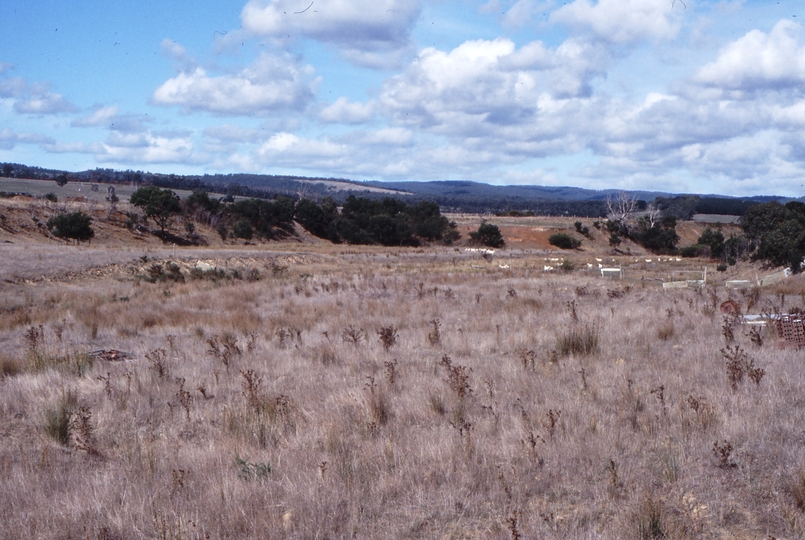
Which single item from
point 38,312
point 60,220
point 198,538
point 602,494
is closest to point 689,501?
point 602,494

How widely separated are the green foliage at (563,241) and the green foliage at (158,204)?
146ft

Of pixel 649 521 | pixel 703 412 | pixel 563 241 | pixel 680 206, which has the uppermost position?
pixel 680 206

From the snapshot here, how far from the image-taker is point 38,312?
17.1 metres

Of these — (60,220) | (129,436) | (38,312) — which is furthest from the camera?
(60,220)

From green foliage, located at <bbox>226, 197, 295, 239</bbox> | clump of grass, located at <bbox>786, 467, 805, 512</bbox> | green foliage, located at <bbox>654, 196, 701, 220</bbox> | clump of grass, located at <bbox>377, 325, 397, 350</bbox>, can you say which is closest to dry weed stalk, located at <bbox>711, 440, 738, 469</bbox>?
clump of grass, located at <bbox>786, 467, 805, 512</bbox>

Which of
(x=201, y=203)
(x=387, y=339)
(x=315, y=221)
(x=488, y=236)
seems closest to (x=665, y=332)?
(x=387, y=339)

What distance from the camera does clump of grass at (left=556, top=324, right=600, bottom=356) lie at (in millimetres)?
9770

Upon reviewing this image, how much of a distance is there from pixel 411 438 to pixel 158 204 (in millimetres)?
64975

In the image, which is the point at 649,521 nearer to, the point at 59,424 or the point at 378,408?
the point at 378,408

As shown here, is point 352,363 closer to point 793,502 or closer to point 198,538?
point 198,538

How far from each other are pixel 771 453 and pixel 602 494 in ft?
5.32

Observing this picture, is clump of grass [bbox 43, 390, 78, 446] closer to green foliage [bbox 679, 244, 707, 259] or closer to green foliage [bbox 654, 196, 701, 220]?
green foliage [bbox 679, 244, 707, 259]

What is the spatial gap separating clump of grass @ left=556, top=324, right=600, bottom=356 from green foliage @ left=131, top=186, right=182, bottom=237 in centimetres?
6196

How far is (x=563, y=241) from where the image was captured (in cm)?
8106
